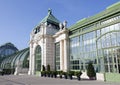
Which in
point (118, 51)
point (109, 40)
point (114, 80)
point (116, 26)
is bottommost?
point (114, 80)

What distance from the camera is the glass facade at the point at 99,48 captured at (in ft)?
78.8

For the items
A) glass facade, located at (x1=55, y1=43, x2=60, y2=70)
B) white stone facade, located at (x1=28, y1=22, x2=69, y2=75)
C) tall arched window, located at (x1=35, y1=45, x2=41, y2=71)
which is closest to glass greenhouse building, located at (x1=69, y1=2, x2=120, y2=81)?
white stone facade, located at (x1=28, y1=22, x2=69, y2=75)

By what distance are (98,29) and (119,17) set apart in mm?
4461

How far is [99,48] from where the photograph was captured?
2722 centimetres

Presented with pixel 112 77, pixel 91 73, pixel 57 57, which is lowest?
pixel 112 77

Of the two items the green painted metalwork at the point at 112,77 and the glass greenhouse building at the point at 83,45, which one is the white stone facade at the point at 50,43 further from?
the green painted metalwork at the point at 112,77

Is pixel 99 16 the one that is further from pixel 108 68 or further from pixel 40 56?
pixel 40 56

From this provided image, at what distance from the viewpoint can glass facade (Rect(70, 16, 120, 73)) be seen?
24031 mm

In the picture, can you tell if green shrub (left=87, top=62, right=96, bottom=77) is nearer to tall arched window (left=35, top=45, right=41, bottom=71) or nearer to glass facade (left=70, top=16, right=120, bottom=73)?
glass facade (left=70, top=16, right=120, bottom=73)

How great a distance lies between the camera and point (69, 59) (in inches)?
1400

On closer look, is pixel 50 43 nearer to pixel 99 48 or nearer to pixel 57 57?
pixel 57 57

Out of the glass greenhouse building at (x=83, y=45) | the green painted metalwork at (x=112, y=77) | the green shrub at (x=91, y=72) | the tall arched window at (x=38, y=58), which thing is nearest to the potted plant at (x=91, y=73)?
the green shrub at (x=91, y=72)

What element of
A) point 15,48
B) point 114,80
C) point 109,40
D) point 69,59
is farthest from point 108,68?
point 15,48

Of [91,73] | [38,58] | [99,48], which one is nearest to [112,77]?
[91,73]
